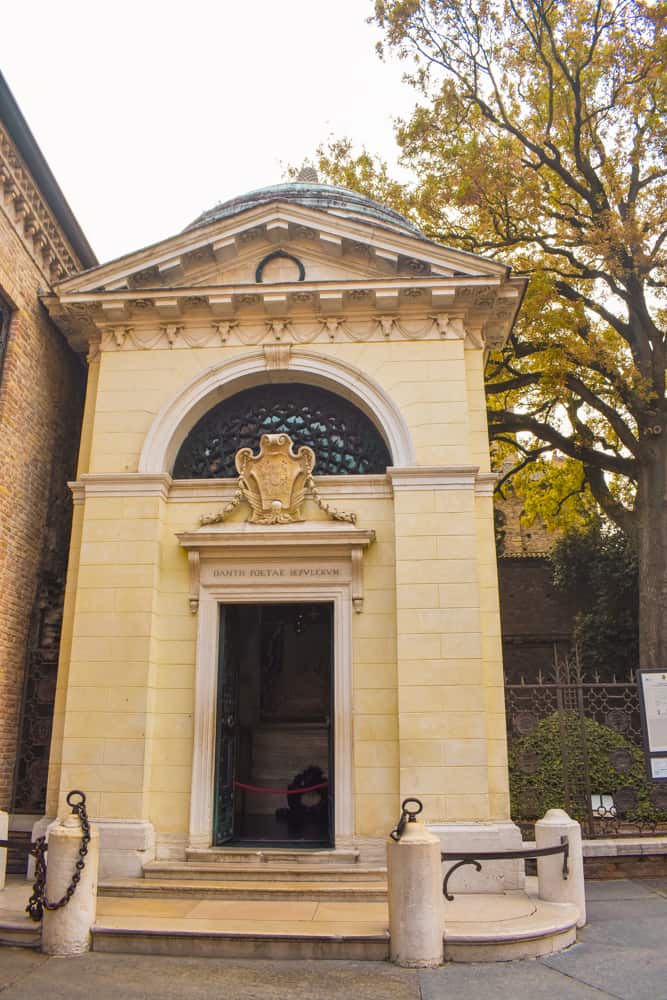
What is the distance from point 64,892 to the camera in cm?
681

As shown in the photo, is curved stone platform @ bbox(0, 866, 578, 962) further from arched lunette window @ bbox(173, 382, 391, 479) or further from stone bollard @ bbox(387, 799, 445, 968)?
arched lunette window @ bbox(173, 382, 391, 479)

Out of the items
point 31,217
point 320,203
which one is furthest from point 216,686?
point 320,203

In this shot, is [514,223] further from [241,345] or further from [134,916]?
[134,916]

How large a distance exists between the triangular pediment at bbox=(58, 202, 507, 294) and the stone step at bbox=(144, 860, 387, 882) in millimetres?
7495

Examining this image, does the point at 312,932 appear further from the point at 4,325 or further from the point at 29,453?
the point at 4,325

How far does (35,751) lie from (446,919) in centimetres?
620

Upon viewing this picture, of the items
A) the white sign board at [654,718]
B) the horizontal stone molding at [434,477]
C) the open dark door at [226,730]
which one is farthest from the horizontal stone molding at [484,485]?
the open dark door at [226,730]

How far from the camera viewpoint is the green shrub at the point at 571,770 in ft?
34.4

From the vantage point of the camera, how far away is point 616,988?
5.88 m

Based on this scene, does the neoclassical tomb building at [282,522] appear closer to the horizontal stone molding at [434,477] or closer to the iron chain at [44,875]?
the horizontal stone molding at [434,477]

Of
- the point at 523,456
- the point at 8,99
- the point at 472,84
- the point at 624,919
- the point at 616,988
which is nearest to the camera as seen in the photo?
the point at 616,988

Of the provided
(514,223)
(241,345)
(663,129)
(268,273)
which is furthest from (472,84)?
(241,345)

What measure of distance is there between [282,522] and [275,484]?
560 millimetres

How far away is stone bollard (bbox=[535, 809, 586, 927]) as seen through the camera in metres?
7.86
